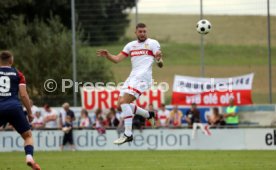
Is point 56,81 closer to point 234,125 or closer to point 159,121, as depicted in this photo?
point 159,121

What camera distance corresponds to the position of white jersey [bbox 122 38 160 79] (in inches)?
682

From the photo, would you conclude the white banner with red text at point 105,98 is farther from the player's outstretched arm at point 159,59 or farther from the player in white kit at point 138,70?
the player's outstretched arm at point 159,59

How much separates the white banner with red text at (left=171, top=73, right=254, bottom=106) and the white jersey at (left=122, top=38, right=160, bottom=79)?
11938 millimetres

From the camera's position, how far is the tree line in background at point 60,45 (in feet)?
101

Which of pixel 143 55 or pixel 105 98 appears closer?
pixel 143 55

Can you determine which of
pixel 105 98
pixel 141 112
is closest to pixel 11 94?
pixel 141 112

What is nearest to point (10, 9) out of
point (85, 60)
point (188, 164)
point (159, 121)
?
point (85, 60)

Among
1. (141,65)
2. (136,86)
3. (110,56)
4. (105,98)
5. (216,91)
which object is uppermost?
(110,56)

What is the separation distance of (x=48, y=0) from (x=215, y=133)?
16.2 metres

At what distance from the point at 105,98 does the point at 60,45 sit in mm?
3893

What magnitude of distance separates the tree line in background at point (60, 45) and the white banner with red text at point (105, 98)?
659mm

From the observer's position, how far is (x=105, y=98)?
99.2 feet

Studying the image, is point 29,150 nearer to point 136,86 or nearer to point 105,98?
point 136,86

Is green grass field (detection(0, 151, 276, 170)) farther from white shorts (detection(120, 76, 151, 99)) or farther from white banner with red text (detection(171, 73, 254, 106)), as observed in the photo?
Result: white banner with red text (detection(171, 73, 254, 106))
